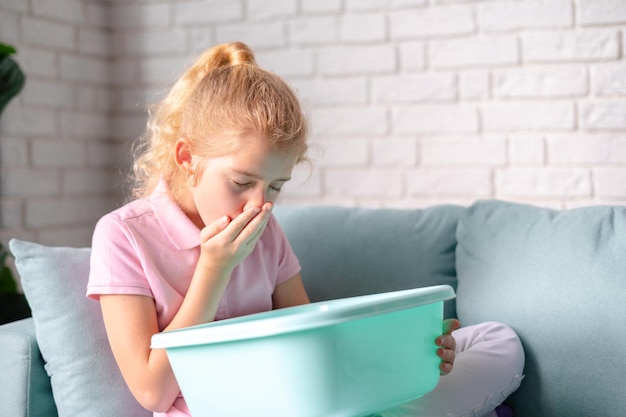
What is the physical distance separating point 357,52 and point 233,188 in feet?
3.86

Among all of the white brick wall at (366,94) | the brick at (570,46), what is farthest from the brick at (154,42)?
the brick at (570,46)

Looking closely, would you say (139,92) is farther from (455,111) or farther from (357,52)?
(455,111)

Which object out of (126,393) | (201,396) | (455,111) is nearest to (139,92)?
(455,111)

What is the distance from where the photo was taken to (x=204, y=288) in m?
1.33

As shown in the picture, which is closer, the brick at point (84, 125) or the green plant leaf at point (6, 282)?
the green plant leaf at point (6, 282)

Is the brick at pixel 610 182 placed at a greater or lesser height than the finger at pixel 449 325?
greater

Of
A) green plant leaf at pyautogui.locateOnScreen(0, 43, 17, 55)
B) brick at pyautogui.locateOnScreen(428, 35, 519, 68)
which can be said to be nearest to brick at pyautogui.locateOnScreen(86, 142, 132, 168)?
green plant leaf at pyautogui.locateOnScreen(0, 43, 17, 55)

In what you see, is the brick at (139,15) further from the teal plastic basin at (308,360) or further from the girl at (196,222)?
the teal plastic basin at (308,360)

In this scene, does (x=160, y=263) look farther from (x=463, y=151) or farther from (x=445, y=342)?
(x=463, y=151)

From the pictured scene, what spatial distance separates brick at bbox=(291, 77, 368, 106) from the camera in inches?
94.9

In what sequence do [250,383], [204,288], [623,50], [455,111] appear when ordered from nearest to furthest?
[250,383], [204,288], [623,50], [455,111]

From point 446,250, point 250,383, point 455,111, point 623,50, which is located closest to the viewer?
point 250,383

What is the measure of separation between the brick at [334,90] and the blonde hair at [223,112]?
2.88 ft

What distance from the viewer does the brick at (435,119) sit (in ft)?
7.45
